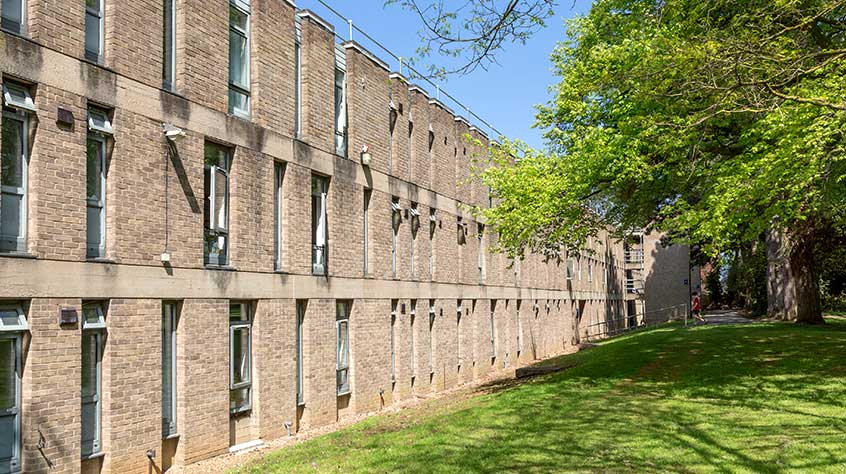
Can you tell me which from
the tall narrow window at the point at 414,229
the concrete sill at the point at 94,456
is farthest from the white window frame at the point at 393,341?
the concrete sill at the point at 94,456

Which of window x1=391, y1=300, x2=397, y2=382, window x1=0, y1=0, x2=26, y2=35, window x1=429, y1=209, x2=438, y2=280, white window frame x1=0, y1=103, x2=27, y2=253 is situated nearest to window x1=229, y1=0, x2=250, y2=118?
window x1=0, y1=0, x2=26, y2=35

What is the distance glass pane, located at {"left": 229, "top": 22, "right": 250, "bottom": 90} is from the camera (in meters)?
14.9

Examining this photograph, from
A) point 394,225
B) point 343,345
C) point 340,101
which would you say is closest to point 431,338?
point 394,225

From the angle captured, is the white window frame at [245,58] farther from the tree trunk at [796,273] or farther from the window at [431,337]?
the tree trunk at [796,273]

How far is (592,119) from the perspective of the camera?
59.3 ft

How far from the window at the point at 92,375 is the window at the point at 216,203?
9.31 feet

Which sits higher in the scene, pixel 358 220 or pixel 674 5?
pixel 674 5

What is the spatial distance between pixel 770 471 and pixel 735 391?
6.46 metres

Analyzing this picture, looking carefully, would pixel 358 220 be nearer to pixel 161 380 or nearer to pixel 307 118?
pixel 307 118

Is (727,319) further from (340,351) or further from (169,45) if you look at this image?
(169,45)

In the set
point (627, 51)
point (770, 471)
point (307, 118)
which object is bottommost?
point (770, 471)

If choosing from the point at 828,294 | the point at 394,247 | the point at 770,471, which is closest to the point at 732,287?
the point at 828,294

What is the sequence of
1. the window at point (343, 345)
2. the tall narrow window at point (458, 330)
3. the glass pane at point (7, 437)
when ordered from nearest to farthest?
the glass pane at point (7, 437), the window at point (343, 345), the tall narrow window at point (458, 330)

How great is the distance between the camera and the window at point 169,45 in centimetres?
1309
